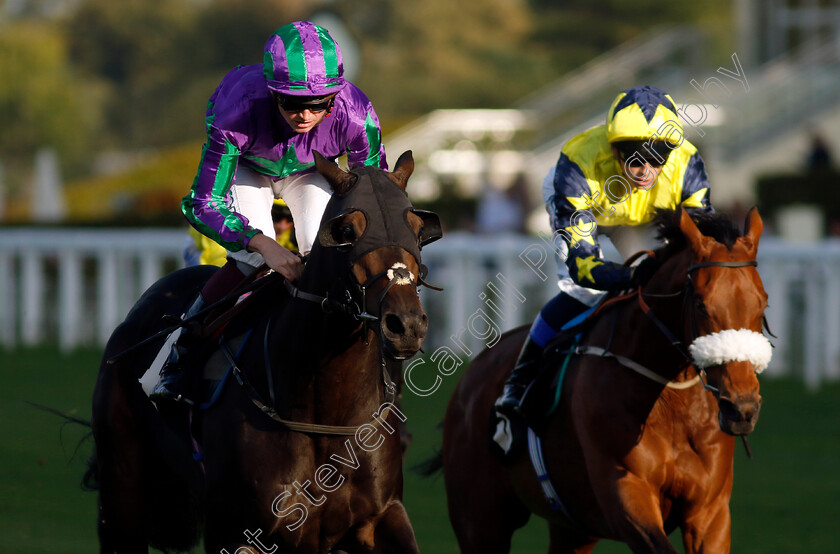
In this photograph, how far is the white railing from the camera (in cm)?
1078

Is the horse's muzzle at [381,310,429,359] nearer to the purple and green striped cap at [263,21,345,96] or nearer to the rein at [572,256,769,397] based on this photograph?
the purple and green striped cap at [263,21,345,96]

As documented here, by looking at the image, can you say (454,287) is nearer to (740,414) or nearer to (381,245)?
(740,414)

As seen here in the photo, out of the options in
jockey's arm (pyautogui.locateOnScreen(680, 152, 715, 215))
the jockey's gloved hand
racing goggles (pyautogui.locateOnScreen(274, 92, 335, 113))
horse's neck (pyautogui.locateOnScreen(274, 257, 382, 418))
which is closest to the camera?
Result: horse's neck (pyautogui.locateOnScreen(274, 257, 382, 418))

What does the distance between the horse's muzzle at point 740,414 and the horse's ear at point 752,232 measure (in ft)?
1.82

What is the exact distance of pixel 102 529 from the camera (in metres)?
4.98

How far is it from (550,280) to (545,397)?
6.75 metres

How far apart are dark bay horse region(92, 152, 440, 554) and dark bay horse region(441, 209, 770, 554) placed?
2.79 ft

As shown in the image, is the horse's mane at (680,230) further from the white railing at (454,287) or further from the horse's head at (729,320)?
the white railing at (454,287)

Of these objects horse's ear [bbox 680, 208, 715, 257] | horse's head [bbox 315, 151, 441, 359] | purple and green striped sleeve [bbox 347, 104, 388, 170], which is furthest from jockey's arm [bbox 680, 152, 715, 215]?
horse's head [bbox 315, 151, 441, 359]

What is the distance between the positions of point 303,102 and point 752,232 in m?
1.55

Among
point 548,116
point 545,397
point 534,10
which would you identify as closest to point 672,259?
point 545,397

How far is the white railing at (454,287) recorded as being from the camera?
10781 millimetres

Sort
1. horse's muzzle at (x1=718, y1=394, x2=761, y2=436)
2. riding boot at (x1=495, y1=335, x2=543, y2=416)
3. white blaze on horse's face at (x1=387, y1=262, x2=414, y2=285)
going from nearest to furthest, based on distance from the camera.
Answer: white blaze on horse's face at (x1=387, y1=262, x2=414, y2=285) → horse's muzzle at (x1=718, y1=394, x2=761, y2=436) → riding boot at (x1=495, y1=335, x2=543, y2=416)

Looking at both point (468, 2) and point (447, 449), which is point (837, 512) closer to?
point (447, 449)
